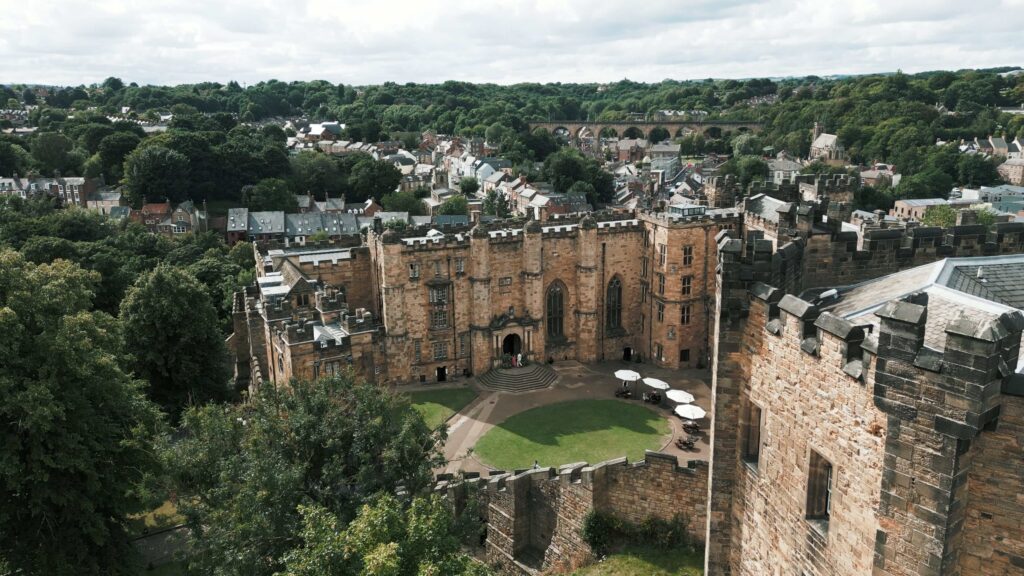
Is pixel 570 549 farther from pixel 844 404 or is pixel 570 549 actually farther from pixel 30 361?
pixel 30 361

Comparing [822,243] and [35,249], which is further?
[35,249]

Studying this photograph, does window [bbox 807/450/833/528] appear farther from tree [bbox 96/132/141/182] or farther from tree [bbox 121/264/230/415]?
A: tree [bbox 96/132/141/182]

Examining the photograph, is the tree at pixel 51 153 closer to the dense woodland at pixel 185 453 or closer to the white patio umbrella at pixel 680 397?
the dense woodland at pixel 185 453

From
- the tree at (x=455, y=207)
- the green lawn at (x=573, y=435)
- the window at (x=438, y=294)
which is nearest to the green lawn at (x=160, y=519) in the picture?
the green lawn at (x=573, y=435)

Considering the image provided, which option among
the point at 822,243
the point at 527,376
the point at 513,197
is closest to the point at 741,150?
the point at 513,197

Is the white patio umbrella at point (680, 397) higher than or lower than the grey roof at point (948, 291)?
lower

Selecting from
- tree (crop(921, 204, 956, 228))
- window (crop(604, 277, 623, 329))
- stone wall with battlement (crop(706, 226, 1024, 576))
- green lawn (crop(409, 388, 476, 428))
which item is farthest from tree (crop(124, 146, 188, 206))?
stone wall with battlement (crop(706, 226, 1024, 576))
